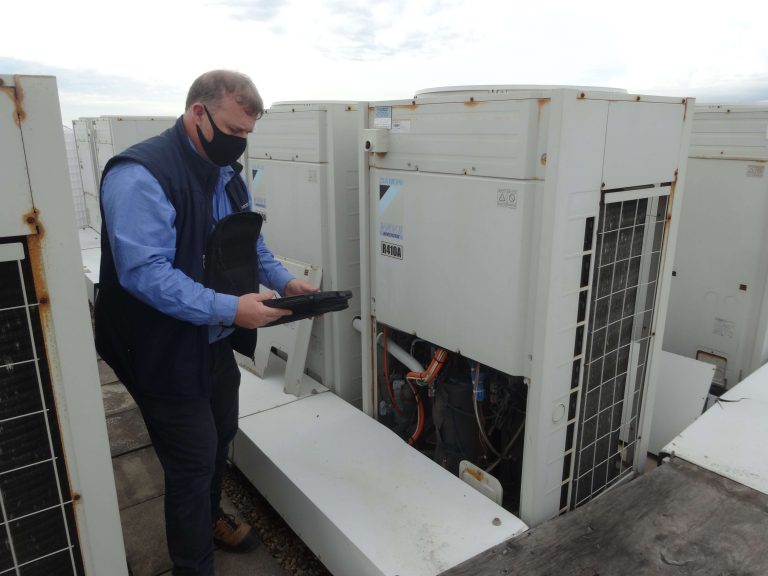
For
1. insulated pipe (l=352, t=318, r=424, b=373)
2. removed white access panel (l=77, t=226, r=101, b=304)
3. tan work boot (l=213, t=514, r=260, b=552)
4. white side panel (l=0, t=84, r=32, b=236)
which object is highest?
white side panel (l=0, t=84, r=32, b=236)

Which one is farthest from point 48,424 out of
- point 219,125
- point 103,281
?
point 219,125

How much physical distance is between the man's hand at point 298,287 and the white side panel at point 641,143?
1123 millimetres

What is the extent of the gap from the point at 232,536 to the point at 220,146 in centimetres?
156

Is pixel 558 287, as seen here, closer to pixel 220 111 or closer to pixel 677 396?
pixel 220 111

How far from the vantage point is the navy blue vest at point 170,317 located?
1741 millimetres

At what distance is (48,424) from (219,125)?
0.97 metres

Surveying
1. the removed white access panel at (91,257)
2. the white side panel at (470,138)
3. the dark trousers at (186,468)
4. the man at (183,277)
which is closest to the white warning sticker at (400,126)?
the white side panel at (470,138)

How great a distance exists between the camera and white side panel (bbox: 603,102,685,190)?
6.22 feet

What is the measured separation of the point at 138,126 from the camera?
17.0 ft

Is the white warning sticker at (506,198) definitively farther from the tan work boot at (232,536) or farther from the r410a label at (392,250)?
the tan work boot at (232,536)

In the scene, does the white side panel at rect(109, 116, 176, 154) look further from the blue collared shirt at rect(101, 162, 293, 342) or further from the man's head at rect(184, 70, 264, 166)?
the blue collared shirt at rect(101, 162, 293, 342)

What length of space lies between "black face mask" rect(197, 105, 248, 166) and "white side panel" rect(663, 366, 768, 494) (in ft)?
6.33

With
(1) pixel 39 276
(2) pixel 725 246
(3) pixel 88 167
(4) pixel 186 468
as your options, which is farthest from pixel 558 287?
(3) pixel 88 167

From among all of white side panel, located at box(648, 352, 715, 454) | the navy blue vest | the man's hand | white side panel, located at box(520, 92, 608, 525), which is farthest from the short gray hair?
white side panel, located at box(648, 352, 715, 454)
